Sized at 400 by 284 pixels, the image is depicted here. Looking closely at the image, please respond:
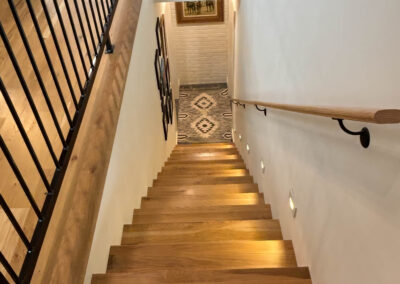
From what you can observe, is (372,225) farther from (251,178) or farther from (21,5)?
(251,178)

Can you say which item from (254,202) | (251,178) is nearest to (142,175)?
(254,202)

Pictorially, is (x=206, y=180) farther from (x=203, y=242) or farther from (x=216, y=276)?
(x=216, y=276)

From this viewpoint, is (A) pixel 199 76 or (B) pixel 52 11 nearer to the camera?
(B) pixel 52 11

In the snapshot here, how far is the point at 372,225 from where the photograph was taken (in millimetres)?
1029

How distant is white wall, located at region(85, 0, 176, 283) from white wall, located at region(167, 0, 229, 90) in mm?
4016

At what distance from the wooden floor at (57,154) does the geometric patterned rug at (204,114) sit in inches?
216

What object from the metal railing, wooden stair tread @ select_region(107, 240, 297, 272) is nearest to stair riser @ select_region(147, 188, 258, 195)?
wooden stair tread @ select_region(107, 240, 297, 272)

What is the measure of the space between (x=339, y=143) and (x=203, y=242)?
1202mm

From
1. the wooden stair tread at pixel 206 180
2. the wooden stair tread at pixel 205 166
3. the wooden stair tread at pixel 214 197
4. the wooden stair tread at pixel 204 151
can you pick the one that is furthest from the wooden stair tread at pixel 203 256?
the wooden stair tread at pixel 204 151

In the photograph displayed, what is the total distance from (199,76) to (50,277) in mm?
8465

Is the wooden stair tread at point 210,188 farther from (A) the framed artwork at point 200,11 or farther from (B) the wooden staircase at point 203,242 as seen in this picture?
(A) the framed artwork at point 200,11

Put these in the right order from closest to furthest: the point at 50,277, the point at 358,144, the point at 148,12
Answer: the point at 358,144, the point at 50,277, the point at 148,12

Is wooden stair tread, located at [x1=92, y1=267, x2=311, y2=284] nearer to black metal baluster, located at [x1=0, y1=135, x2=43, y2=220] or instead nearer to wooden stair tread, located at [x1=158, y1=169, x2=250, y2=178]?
black metal baluster, located at [x1=0, y1=135, x2=43, y2=220]

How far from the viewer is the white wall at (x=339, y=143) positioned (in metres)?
0.91
